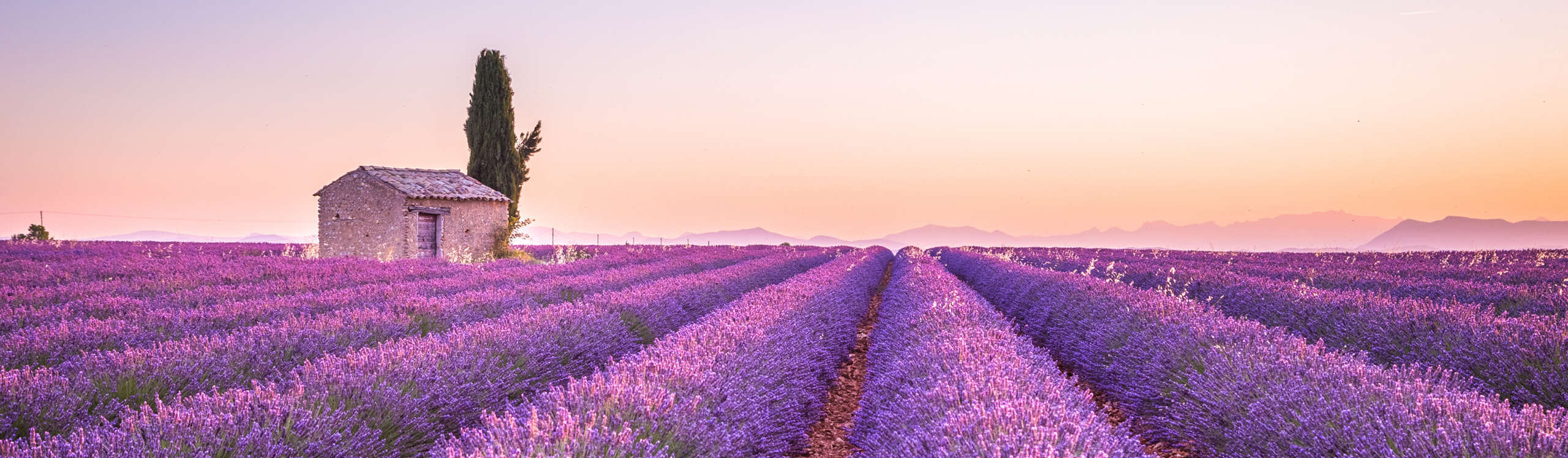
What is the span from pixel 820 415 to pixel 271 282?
7.68 meters

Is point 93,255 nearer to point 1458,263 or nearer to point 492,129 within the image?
point 492,129

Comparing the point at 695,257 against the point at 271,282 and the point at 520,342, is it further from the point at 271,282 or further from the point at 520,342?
the point at 520,342

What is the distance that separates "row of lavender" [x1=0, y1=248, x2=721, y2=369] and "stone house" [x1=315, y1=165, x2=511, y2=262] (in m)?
9.16

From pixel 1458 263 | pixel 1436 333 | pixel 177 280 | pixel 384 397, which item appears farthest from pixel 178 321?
pixel 1458 263

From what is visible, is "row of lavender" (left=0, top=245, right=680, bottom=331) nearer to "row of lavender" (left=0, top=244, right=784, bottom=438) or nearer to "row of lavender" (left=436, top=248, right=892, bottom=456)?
"row of lavender" (left=0, top=244, right=784, bottom=438)

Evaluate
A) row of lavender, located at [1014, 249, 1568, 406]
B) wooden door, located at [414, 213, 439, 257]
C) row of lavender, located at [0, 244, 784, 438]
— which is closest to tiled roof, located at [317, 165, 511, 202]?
wooden door, located at [414, 213, 439, 257]

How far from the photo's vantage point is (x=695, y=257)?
55.8 ft

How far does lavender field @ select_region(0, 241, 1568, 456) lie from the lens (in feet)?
8.55

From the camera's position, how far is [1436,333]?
4941mm

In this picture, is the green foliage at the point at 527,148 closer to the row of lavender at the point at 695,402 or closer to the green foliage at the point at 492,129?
the green foliage at the point at 492,129

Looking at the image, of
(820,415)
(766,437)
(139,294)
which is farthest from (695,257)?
(766,437)

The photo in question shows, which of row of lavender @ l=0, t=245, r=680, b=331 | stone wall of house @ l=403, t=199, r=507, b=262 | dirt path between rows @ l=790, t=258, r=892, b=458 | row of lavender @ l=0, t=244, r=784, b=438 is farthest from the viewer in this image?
stone wall of house @ l=403, t=199, r=507, b=262

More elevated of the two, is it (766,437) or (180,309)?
(180,309)

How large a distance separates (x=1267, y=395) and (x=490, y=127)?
84.1 ft
